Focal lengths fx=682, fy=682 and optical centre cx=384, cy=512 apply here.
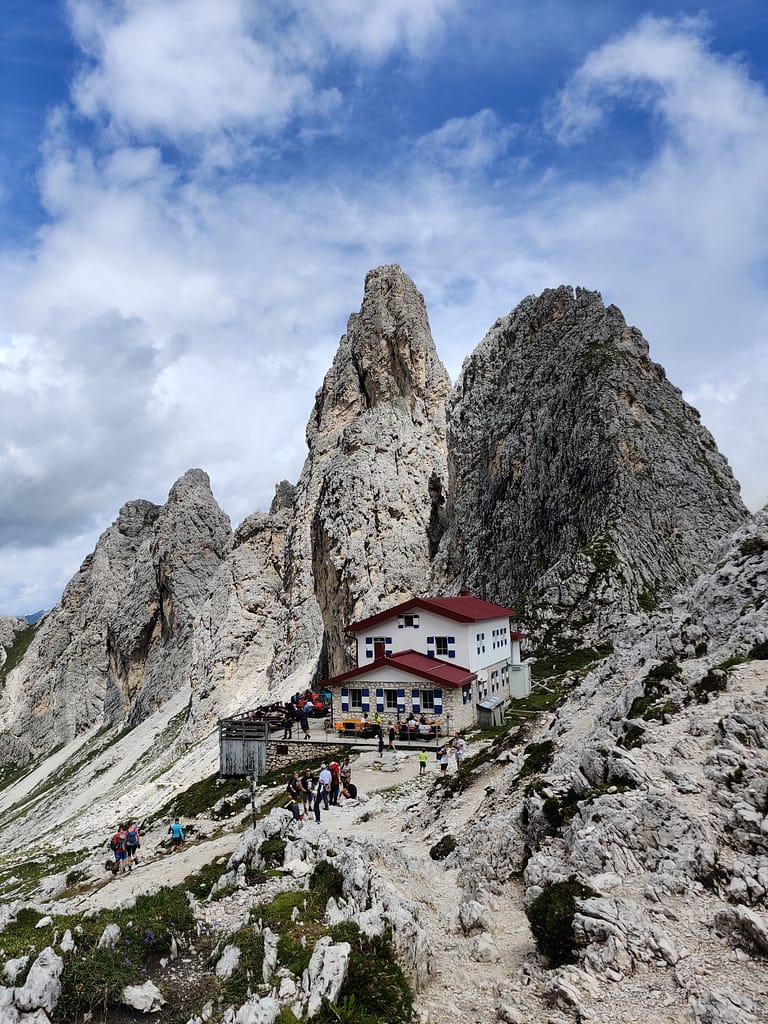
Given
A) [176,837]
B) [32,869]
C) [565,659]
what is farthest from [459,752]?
[565,659]

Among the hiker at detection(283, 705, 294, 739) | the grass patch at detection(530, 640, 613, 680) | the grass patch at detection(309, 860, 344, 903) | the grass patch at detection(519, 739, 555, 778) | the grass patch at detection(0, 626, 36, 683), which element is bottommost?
the grass patch at detection(309, 860, 344, 903)

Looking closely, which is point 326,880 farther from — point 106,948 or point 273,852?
point 106,948

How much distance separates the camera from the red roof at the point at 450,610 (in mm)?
40062

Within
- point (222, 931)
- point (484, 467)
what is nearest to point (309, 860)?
point (222, 931)

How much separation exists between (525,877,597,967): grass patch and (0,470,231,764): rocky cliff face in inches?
3579

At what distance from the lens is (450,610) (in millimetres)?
40344

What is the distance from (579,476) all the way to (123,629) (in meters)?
92.1

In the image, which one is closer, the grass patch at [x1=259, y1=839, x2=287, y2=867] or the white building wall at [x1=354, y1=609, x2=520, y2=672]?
the grass patch at [x1=259, y1=839, x2=287, y2=867]

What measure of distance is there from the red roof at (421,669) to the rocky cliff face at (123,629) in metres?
65.5

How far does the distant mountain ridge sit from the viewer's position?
5781 cm

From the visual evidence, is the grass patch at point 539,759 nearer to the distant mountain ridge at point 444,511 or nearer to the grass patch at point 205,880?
the grass patch at point 205,880

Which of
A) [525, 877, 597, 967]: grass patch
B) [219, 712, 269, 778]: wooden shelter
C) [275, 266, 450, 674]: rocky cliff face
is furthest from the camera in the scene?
[275, 266, 450, 674]: rocky cliff face

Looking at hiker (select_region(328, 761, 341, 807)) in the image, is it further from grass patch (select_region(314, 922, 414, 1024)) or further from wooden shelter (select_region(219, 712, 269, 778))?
grass patch (select_region(314, 922, 414, 1024))

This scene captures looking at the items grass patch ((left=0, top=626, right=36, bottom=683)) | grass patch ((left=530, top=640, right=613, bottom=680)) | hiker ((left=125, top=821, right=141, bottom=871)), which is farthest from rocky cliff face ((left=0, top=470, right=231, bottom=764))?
hiker ((left=125, top=821, right=141, bottom=871))
